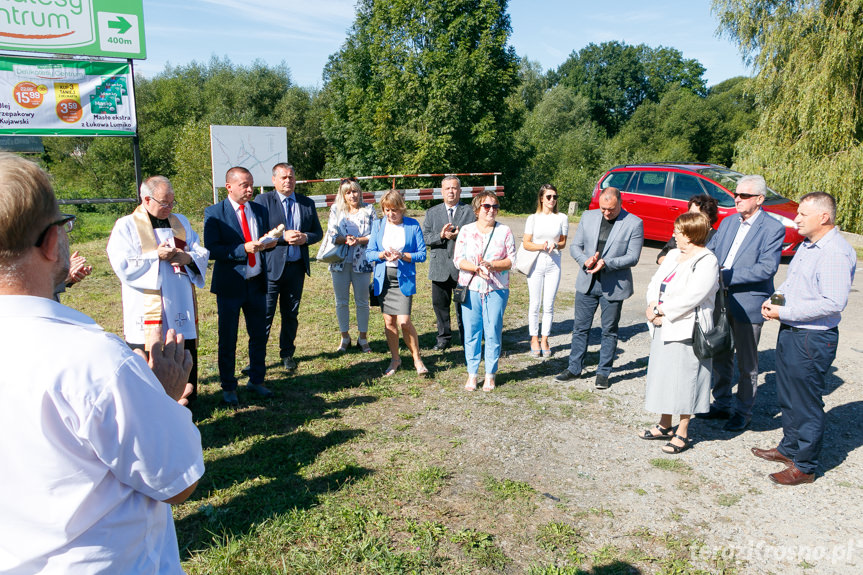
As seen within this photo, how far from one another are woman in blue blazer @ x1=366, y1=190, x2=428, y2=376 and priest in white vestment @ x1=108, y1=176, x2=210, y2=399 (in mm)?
1996

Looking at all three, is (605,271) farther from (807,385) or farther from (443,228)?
(807,385)

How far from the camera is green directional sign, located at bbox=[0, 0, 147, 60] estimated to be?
735cm

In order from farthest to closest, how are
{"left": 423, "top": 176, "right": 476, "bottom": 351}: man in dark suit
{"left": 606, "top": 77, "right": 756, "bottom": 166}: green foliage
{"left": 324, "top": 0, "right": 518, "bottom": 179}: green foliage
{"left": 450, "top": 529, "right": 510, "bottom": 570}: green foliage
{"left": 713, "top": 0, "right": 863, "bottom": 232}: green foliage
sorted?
{"left": 606, "top": 77, "right": 756, "bottom": 166}: green foliage < {"left": 324, "top": 0, "right": 518, "bottom": 179}: green foliage < {"left": 713, "top": 0, "right": 863, "bottom": 232}: green foliage < {"left": 423, "top": 176, "right": 476, "bottom": 351}: man in dark suit < {"left": 450, "top": 529, "right": 510, "bottom": 570}: green foliage

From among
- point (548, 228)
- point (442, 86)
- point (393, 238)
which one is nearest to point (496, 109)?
point (442, 86)

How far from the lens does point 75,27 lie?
7.61 metres

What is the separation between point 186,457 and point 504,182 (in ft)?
103

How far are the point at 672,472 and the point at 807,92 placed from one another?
48.1 ft

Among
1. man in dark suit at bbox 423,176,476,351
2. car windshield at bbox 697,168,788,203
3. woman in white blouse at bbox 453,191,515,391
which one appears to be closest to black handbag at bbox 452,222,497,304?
woman in white blouse at bbox 453,191,515,391

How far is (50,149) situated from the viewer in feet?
137

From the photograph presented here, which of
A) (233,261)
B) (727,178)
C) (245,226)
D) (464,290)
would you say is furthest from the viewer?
(727,178)

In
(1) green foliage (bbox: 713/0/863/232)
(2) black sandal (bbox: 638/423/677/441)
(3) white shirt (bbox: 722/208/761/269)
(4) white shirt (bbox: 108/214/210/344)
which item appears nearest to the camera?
(4) white shirt (bbox: 108/214/210/344)

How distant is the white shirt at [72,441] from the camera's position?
1.19 metres

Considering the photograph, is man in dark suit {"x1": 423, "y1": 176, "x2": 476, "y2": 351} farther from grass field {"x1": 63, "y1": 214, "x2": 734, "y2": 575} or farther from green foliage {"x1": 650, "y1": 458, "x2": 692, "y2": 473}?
green foliage {"x1": 650, "y1": 458, "x2": 692, "y2": 473}

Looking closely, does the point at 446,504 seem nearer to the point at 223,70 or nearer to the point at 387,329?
the point at 387,329
